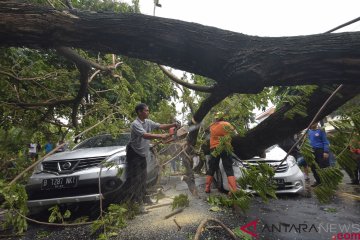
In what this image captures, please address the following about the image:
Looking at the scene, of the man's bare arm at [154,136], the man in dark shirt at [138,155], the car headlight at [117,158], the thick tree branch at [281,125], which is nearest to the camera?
the thick tree branch at [281,125]

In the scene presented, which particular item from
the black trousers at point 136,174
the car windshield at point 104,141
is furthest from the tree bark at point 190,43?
the car windshield at point 104,141

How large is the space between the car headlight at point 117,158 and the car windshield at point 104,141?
2.84ft

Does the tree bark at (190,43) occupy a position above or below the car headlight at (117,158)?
above

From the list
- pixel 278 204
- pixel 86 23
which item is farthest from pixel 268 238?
pixel 86 23

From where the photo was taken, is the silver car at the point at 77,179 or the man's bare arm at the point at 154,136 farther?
the silver car at the point at 77,179

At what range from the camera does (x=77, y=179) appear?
449 centimetres

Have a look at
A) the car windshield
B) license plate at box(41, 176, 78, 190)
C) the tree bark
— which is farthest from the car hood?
the tree bark

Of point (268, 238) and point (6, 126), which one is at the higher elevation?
point (6, 126)

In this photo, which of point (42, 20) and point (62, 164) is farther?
point (62, 164)

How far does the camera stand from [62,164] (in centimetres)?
478

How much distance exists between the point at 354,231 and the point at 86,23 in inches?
165

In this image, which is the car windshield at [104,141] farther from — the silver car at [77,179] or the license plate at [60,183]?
the license plate at [60,183]

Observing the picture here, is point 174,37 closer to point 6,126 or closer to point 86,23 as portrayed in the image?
point 86,23

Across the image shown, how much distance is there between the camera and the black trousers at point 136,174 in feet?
16.4
